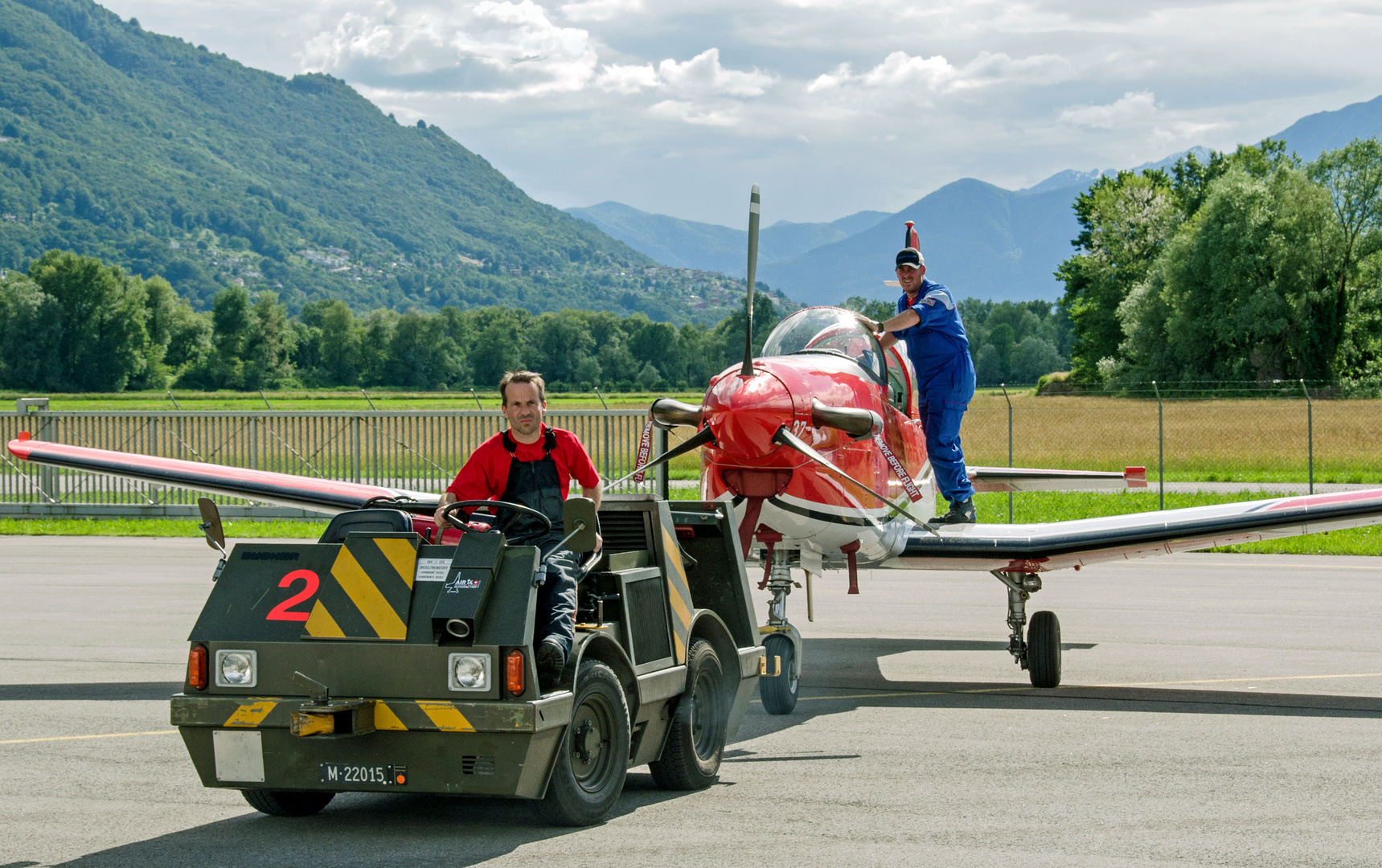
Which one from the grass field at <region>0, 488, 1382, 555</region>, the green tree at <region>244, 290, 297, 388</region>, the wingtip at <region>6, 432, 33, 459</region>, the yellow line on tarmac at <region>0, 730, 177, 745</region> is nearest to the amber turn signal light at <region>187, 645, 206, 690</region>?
the yellow line on tarmac at <region>0, 730, 177, 745</region>

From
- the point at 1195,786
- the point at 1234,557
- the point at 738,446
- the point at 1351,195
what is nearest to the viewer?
the point at 1195,786

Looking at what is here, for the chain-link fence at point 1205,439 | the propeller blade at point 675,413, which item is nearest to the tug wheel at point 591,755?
the propeller blade at point 675,413

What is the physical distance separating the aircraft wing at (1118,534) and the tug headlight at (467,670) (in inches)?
231

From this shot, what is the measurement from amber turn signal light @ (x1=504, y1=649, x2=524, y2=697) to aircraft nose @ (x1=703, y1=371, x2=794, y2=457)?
389 centimetres

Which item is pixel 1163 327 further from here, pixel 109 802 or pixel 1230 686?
pixel 109 802

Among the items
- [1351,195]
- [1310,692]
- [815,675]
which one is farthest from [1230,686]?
[1351,195]

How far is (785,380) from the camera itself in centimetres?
941

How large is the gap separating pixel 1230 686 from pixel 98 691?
856cm

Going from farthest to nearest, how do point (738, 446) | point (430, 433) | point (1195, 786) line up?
point (430, 433), point (738, 446), point (1195, 786)

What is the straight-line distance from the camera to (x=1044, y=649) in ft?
34.3

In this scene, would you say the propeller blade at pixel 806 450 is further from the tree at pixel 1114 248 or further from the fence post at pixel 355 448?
the tree at pixel 1114 248

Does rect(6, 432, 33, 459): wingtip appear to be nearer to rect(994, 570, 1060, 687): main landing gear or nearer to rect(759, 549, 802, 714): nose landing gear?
rect(759, 549, 802, 714): nose landing gear

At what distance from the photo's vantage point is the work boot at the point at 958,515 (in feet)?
38.2

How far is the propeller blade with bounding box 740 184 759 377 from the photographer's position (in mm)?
9375
